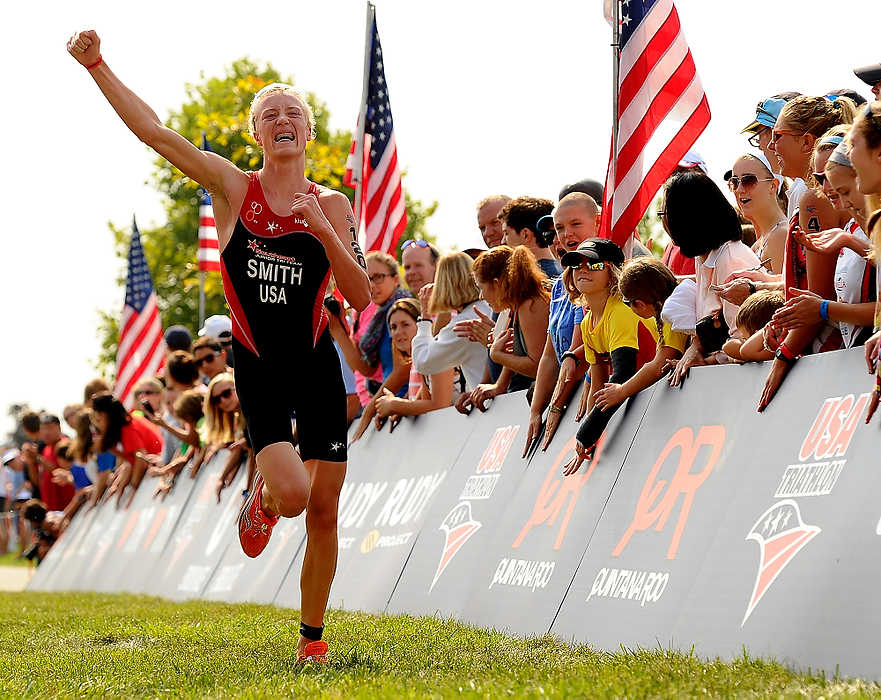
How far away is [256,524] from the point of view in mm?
6727

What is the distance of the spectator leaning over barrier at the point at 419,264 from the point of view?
38.6 feet

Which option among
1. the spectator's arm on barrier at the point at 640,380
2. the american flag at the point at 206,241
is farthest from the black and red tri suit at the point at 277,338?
the american flag at the point at 206,241

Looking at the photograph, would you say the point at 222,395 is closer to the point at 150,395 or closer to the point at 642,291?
the point at 150,395

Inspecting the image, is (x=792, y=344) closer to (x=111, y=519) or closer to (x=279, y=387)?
(x=279, y=387)

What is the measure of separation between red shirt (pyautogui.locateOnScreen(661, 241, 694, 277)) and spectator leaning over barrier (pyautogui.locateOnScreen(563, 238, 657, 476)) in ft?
2.57

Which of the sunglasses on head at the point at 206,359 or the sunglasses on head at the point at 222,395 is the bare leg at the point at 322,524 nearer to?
the sunglasses on head at the point at 222,395

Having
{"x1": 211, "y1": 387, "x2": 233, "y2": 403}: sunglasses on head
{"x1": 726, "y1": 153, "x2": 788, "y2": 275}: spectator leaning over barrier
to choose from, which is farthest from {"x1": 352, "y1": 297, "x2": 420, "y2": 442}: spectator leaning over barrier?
{"x1": 726, "y1": 153, "x2": 788, "y2": 275}: spectator leaning over barrier

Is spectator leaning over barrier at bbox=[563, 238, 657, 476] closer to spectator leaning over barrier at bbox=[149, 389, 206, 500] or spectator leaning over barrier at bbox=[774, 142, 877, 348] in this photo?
spectator leaning over barrier at bbox=[774, 142, 877, 348]

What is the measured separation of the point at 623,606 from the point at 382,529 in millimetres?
4046

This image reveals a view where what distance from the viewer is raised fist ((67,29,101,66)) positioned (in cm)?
631

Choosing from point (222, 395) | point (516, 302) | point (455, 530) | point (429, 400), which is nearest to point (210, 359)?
point (222, 395)

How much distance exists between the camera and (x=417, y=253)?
11898 millimetres

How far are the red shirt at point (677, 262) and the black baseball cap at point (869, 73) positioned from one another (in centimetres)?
243

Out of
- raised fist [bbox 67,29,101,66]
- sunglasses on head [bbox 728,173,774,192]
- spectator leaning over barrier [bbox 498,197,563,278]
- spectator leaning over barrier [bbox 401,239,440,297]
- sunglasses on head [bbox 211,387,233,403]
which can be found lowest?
sunglasses on head [bbox 211,387,233,403]
